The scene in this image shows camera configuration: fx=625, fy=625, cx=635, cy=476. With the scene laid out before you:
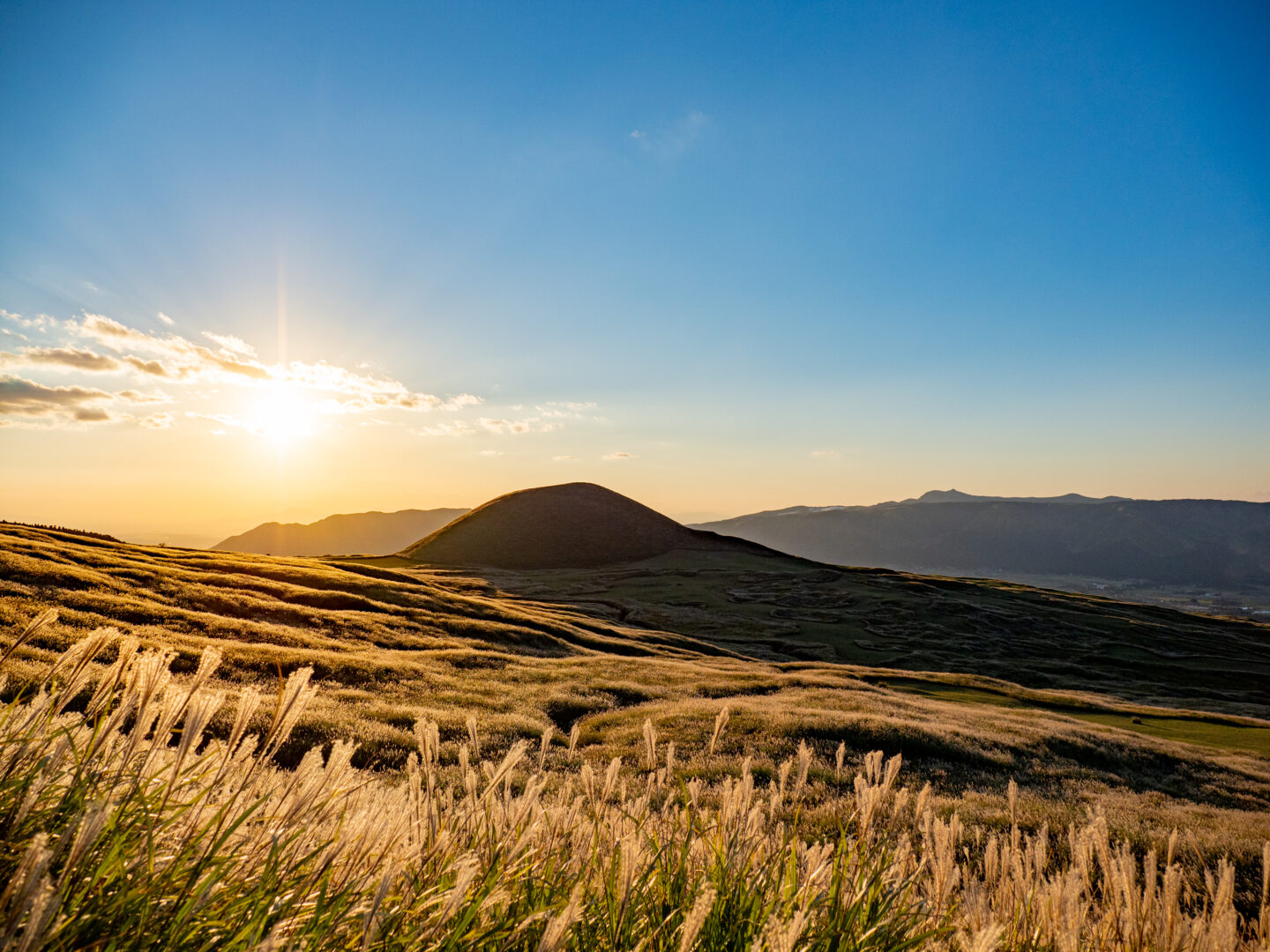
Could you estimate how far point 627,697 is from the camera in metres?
27.3

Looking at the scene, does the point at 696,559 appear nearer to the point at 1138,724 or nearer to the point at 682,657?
the point at 682,657

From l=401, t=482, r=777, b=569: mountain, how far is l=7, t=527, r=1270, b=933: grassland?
7181 cm

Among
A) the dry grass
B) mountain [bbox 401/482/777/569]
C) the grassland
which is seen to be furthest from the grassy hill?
mountain [bbox 401/482/777/569]

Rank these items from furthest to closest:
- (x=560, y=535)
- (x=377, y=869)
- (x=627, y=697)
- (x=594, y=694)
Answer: (x=560, y=535), (x=627, y=697), (x=594, y=694), (x=377, y=869)

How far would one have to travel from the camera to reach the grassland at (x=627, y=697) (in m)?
15.0

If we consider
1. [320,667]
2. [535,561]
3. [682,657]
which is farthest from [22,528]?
[535,561]

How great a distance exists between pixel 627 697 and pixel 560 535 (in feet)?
393

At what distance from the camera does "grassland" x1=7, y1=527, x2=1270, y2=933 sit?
15.0 metres

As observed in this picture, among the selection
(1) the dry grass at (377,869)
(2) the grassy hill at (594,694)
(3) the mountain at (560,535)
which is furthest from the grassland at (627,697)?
(3) the mountain at (560,535)

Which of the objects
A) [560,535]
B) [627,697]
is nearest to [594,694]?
[627,697]

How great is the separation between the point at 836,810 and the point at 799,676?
86.6 feet

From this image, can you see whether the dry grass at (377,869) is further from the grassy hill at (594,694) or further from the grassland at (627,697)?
the grassy hill at (594,694)

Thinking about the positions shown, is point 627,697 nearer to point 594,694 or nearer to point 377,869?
point 594,694

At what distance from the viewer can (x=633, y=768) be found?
48.3 feet
